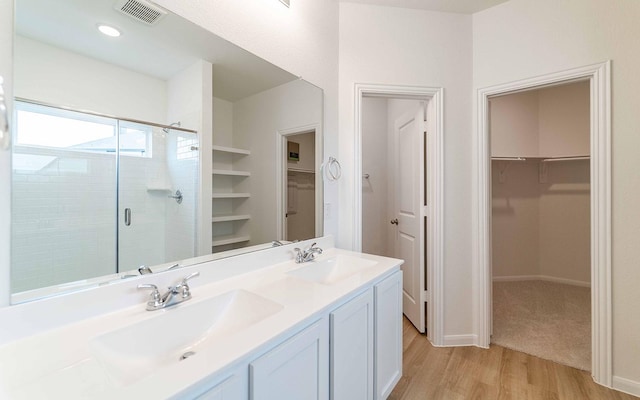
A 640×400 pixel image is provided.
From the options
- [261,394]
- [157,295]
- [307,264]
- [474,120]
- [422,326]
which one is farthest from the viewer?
[422,326]

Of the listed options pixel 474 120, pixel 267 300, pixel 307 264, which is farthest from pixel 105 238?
pixel 474 120

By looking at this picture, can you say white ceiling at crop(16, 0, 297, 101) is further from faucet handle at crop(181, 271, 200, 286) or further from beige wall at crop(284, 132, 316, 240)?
faucet handle at crop(181, 271, 200, 286)

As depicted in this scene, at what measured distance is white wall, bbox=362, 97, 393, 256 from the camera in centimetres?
301

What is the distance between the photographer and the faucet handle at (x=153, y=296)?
2.96ft

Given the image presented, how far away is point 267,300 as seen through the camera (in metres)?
0.97

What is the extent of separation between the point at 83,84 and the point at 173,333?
884 mm

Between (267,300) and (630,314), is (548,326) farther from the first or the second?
Result: (267,300)

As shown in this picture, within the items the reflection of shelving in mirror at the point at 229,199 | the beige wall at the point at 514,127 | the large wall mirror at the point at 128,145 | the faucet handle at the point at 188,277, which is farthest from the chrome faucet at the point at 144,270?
the beige wall at the point at 514,127

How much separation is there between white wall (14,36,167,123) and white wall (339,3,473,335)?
4.45ft

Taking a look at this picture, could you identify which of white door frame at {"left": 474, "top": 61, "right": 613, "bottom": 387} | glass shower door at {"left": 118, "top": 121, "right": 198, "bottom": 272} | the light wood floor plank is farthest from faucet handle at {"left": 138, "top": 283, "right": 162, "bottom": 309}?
white door frame at {"left": 474, "top": 61, "right": 613, "bottom": 387}

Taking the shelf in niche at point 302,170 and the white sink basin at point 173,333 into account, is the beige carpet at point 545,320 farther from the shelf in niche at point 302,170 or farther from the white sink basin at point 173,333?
the white sink basin at point 173,333

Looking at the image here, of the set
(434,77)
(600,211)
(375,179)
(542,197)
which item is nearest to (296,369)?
(600,211)

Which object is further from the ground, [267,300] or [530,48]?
[530,48]

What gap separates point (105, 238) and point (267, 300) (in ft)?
2.02
